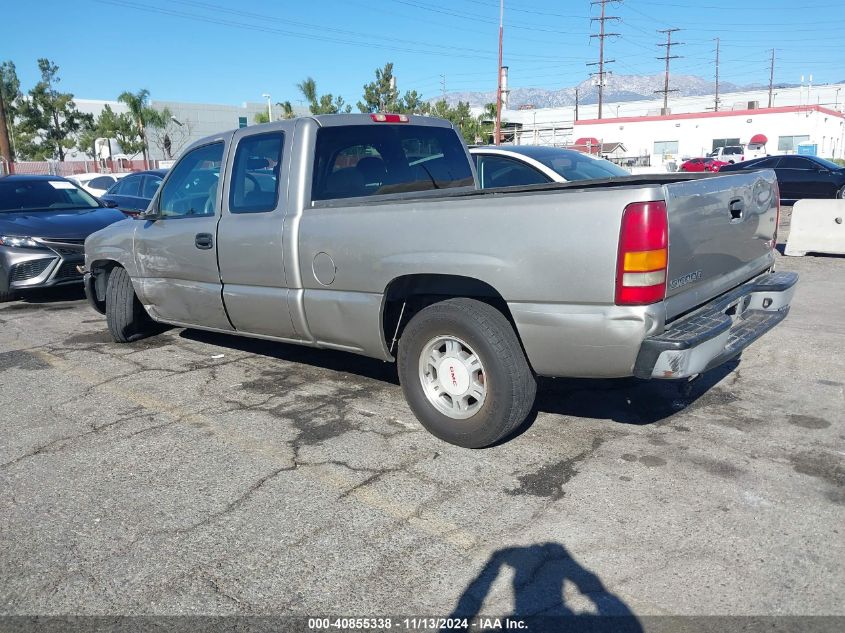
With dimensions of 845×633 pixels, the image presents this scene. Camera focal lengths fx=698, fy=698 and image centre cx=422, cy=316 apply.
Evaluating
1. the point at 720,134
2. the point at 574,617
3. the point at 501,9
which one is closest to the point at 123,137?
the point at 501,9

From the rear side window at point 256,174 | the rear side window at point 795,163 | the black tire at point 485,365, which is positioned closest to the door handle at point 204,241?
the rear side window at point 256,174

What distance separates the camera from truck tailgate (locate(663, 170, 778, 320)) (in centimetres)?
345

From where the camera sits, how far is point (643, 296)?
10.9 feet

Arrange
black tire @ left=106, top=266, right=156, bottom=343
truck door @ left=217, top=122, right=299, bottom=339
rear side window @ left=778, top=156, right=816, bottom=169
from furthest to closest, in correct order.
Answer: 1. rear side window @ left=778, top=156, right=816, bottom=169
2. black tire @ left=106, top=266, right=156, bottom=343
3. truck door @ left=217, top=122, right=299, bottom=339

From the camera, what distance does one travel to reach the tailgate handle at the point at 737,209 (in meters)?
3.96

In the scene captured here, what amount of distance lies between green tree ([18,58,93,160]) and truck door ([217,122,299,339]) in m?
45.6

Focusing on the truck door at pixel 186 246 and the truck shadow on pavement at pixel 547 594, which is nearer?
the truck shadow on pavement at pixel 547 594

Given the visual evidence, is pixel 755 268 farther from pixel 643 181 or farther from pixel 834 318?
pixel 834 318

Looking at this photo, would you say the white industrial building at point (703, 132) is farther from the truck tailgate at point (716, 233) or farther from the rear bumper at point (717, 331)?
the rear bumper at point (717, 331)

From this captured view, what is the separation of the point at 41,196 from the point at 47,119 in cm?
4037

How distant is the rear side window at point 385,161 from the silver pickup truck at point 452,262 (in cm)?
1

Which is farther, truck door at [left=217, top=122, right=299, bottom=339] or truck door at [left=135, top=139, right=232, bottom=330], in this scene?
truck door at [left=135, top=139, right=232, bottom=330]

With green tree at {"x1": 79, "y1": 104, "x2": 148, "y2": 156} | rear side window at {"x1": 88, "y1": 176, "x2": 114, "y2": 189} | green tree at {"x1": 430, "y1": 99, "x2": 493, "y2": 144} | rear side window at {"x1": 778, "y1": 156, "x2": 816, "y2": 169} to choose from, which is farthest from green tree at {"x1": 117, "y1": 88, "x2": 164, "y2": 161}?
rear side window at {"x1": 778, "y1": 156, "x2": 816, "y2": 169}

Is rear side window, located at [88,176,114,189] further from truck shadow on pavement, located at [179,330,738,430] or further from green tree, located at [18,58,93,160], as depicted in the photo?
green tree, located at [18,58,93,160]
